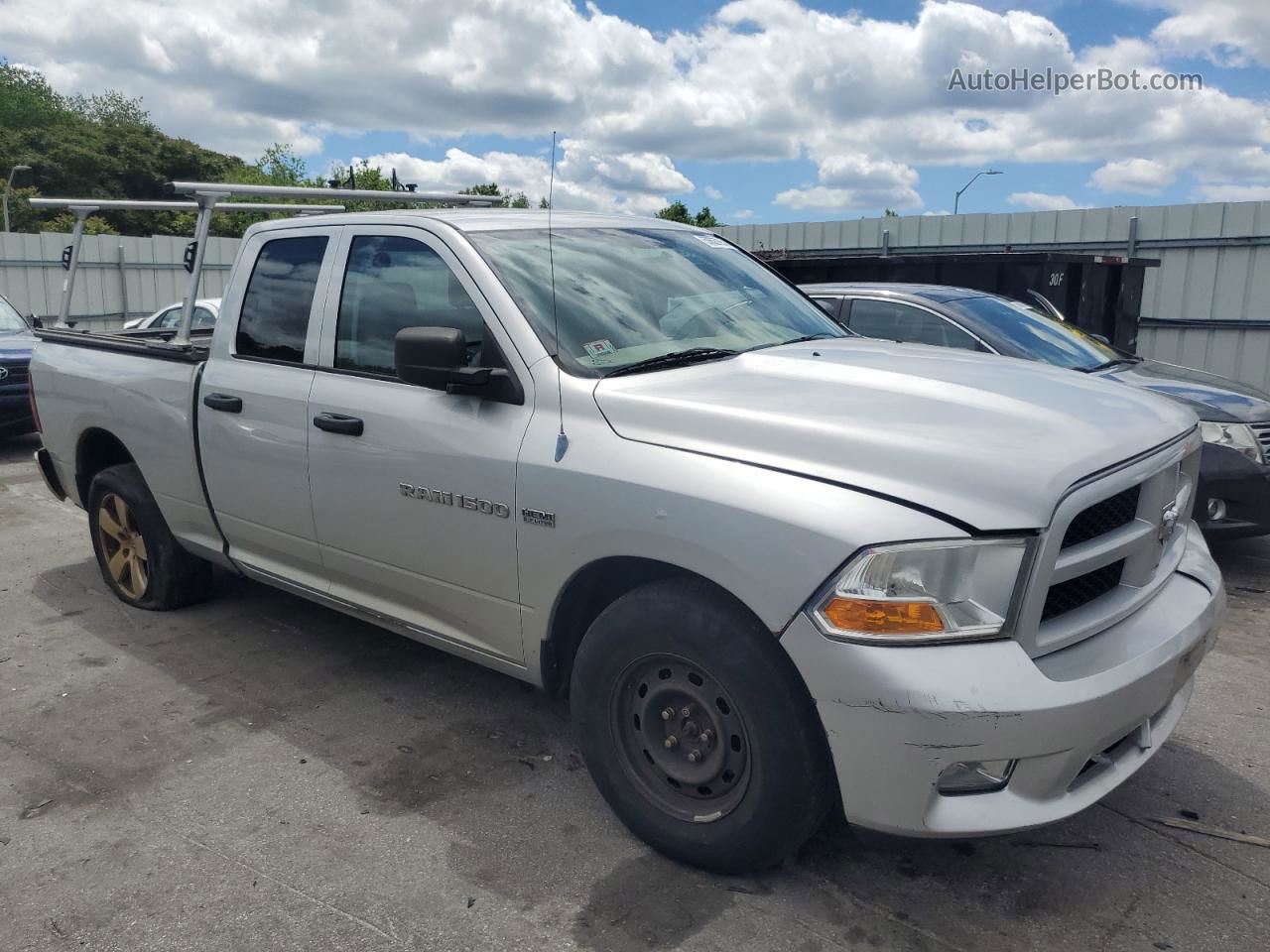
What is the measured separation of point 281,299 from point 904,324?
4136 millimetres

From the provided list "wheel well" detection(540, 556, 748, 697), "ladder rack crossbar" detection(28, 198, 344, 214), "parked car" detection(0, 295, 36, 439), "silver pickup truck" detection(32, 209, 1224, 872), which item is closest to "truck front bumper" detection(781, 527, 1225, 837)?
"silver pickup truck" detection(32, 209, 1224, 872)

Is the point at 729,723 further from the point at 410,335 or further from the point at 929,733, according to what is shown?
the point at 410,335

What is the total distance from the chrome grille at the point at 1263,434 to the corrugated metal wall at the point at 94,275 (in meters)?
17.5

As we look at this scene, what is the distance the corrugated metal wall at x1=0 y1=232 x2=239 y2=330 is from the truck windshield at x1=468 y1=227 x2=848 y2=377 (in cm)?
1711

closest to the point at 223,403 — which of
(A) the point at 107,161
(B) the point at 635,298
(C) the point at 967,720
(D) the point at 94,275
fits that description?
(B) the point at 635,298

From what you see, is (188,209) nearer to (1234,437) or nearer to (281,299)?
(281,299)

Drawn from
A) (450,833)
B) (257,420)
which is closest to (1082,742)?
(450,833)

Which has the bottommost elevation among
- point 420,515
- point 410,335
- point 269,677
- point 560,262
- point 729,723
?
point 269,677

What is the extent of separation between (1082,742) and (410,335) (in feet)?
7.16

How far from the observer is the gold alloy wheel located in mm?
5410

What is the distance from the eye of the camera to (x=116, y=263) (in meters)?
20.1

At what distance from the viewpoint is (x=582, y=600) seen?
10.7 ft

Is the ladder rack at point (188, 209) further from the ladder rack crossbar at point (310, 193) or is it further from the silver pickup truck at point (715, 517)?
the silver pickup truck at point (715, 517)

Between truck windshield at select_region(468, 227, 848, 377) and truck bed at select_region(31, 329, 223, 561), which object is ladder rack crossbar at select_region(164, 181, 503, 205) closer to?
truck bed at select_region(31, 329, 223, 561)
